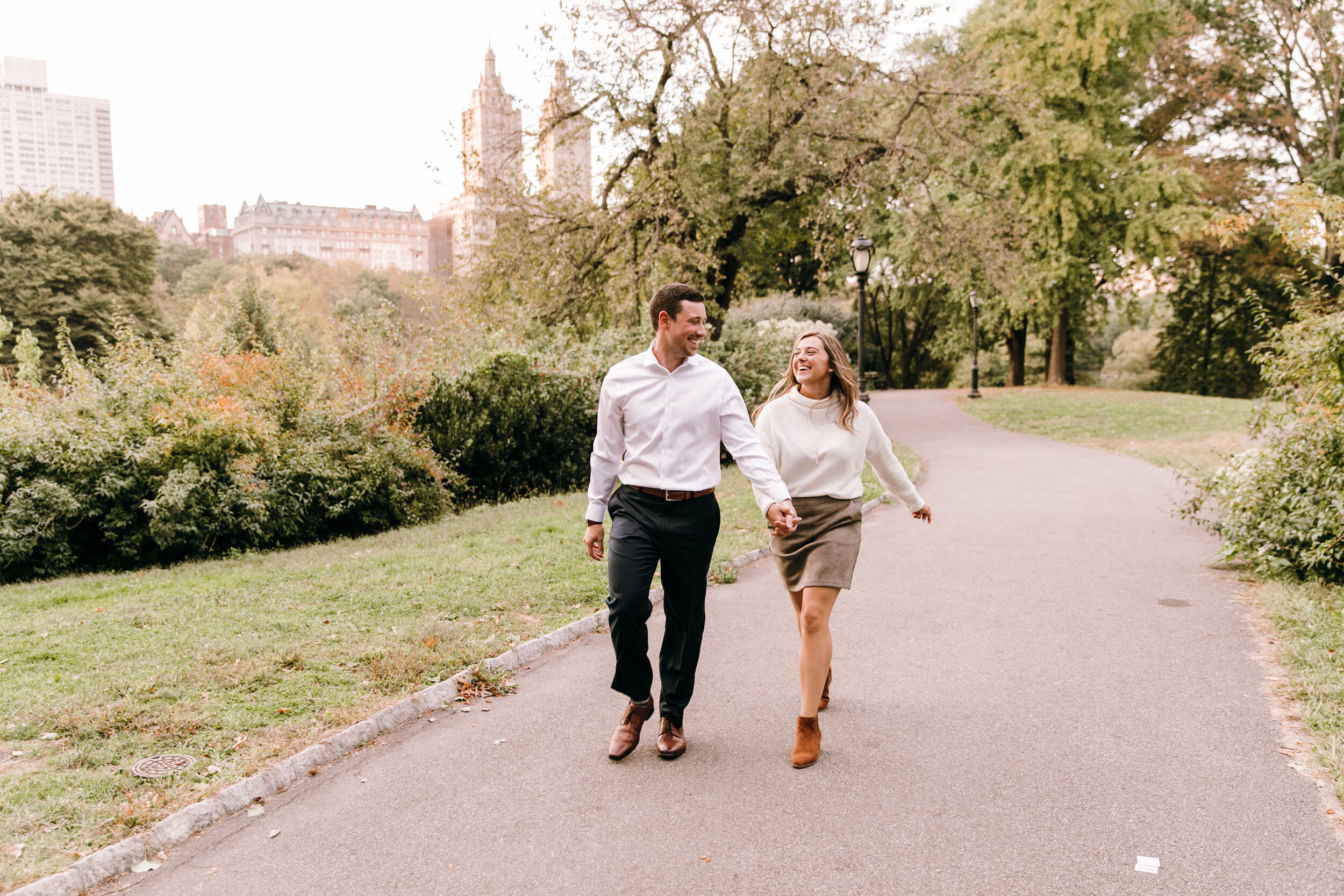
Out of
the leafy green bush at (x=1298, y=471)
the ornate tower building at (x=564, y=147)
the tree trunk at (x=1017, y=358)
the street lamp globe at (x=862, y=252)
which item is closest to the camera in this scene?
the leafy green bush at (x=1298, y=471)

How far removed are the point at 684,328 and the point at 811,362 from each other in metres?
0.68

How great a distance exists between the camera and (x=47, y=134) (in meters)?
159

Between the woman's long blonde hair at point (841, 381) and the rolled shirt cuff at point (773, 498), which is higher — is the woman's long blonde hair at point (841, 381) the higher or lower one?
the higher one

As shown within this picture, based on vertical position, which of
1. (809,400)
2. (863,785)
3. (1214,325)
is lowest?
(863,785)

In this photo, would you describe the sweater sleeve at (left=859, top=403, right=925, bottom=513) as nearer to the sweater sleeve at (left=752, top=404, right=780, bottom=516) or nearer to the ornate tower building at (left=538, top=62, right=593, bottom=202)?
the sweater sleeve at (left=752, top=404, right=780, bottom=516)

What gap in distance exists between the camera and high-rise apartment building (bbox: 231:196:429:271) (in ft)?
557

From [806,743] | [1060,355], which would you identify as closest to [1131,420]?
[1060,355]

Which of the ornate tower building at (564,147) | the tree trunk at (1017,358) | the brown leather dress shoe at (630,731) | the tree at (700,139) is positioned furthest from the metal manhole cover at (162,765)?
the tree trunk at (1017,358)

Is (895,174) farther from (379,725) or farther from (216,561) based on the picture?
(379,725)

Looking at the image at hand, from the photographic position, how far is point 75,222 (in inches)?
1708

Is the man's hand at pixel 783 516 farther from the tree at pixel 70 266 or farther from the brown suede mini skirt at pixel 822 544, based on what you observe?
the tree at pixel 70 266

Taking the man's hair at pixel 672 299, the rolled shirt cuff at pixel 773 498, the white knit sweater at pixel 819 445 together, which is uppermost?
the man's hair at pixel 672 299

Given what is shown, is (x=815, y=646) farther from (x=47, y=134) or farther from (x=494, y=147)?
(x=47, y=134)

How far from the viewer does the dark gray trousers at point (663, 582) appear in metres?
4.16
